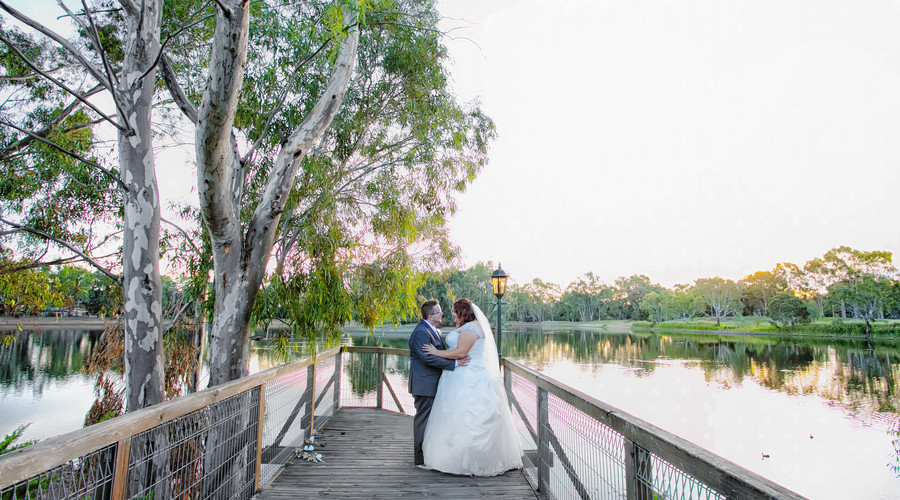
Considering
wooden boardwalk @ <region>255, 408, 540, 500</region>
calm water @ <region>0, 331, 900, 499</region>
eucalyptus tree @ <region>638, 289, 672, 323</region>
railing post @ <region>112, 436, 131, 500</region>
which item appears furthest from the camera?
eucalyptus tree @ <region>638, 289, 672, 323</region>

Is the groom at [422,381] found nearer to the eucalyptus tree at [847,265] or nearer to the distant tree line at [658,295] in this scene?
the distant tree line at [658,295]

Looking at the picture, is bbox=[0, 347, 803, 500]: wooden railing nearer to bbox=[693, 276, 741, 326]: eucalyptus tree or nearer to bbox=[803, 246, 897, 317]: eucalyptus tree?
bbox=[803, 246, 897, 317]: eucalyptus tree

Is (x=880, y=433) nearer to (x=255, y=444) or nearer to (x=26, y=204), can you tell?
(x=255, y=444)

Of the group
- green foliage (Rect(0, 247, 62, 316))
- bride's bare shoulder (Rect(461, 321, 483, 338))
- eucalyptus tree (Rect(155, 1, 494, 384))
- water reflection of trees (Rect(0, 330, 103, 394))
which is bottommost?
water reflection of trees (Rect(0, 330, 103, 394))

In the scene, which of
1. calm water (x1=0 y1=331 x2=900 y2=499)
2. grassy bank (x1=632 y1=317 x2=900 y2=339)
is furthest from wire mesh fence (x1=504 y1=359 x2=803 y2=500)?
grassy bank (x1=632 y1=317 x2=900 y2=339)

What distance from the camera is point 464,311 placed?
4207 mm

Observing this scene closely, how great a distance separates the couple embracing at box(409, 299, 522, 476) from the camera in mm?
3807

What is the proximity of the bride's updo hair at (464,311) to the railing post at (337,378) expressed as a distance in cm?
283

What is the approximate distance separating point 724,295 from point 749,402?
59234 millimetres

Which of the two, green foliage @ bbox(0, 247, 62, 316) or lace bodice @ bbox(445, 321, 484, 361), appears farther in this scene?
green foliage @ bbox(0, 247, 62, 316)

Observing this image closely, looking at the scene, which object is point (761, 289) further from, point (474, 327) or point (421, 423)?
point (421, 423)

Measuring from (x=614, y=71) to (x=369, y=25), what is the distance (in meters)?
8.59

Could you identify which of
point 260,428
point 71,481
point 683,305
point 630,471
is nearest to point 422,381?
point 260,428

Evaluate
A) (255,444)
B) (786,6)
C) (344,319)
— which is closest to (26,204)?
(344,319)
